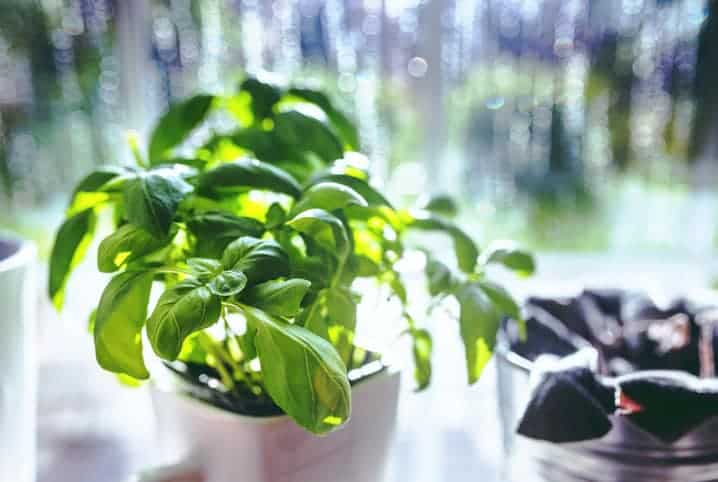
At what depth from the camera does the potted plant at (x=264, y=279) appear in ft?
1.13

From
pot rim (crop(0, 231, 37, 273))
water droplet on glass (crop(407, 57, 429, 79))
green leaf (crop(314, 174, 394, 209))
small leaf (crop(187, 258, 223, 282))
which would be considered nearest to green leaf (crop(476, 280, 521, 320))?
green leaf (crop(314, 174, 394, 209))

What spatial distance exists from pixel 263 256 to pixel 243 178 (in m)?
0.10

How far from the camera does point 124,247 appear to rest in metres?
0.41

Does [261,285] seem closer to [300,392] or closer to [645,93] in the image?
[300,392]

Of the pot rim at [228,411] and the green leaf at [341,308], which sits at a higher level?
the green leaf at [341,308]

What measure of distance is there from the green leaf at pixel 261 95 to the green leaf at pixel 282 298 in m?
0.23

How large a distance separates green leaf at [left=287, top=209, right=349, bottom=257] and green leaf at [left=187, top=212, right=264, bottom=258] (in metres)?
0.04

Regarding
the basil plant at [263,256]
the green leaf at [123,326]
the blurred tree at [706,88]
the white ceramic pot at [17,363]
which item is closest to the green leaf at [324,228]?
Answer: the basil plant at [263,256]

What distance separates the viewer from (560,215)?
127 cm

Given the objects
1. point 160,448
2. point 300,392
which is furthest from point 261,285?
point 160,448

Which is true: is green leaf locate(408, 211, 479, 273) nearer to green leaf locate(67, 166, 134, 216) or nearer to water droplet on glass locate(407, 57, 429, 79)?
green leaf locate(67, 166, 134, 216)

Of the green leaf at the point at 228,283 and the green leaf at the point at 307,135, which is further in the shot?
the green leaf at the point at 307,135

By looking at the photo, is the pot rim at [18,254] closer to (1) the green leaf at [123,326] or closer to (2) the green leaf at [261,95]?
→ (1) the green leaf at [123,326]

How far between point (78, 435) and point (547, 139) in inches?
35.7
